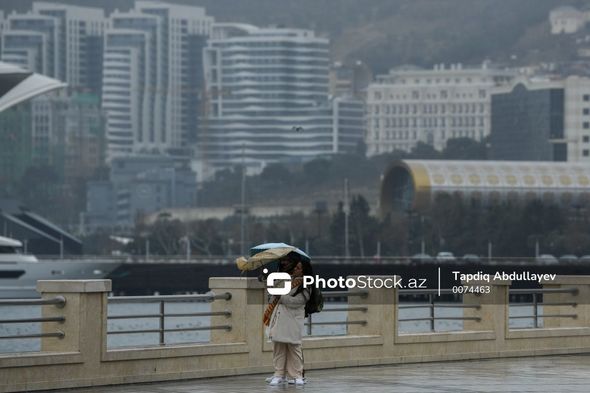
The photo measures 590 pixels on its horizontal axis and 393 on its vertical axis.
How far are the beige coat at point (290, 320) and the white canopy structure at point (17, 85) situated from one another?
Result: 343ft

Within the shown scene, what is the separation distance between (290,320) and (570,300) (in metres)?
9.88

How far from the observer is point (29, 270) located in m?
144

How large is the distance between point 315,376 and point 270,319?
1.91 m

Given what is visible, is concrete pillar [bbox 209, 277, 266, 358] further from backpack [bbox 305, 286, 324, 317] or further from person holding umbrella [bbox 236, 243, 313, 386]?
backpack [bbox 305, 286, 324, 317]

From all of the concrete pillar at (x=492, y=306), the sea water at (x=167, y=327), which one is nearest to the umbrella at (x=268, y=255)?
the concrete pillar at (x=492, y=306)

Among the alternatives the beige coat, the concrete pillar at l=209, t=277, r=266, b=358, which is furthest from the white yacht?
the beige coat

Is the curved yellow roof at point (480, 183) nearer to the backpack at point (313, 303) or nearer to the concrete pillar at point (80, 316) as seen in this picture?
the backpack at point (313, 303)

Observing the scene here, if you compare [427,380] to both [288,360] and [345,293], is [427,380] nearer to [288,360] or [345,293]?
[288,360]

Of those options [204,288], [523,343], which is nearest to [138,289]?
[204,288]

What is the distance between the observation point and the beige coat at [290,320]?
2283 centimetres

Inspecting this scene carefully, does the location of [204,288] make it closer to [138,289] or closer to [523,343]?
[138,289]

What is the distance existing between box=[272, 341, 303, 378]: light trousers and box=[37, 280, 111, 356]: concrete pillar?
7.42 feet

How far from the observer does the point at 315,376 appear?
24750mm

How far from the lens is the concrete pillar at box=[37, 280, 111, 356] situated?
74.3 ft
